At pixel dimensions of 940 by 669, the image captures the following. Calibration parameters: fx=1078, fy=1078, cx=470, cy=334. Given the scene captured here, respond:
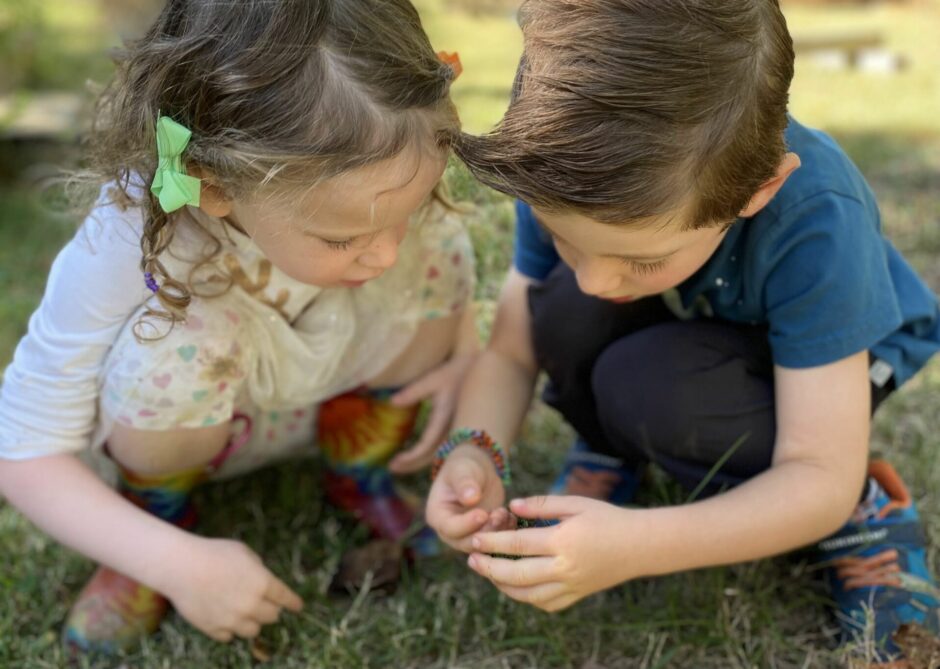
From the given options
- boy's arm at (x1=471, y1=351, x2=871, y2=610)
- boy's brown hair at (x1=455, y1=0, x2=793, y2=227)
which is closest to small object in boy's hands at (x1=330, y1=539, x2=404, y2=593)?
boy's arm at (x1=471, y1=351, x2=871, y2=610)

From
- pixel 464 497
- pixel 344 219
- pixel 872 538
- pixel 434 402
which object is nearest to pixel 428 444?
pixel 434 402

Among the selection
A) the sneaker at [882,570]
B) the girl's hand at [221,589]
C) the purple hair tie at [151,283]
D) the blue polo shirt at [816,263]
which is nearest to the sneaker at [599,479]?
the sneaker at [882,570]

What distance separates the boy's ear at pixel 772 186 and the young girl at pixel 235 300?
1.24ft

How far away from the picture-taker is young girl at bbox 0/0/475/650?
1232mm

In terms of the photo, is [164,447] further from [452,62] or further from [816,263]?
[816,263]

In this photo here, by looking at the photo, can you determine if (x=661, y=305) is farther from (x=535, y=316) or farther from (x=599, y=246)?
(x=599, y=246)

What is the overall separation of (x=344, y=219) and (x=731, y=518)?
2.03ft

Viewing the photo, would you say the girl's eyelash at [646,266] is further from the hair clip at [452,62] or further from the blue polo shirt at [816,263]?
the hair clip at [452,62]

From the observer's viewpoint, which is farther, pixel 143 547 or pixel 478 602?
pixel 478 602

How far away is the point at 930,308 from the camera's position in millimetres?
1567

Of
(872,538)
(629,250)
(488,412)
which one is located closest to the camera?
(629,250)

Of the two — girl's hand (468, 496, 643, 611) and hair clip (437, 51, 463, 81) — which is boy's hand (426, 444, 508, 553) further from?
hair clip (437, 51, 463, 81)

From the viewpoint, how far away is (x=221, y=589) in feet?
4.86

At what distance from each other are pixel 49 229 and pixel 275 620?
2.09m
